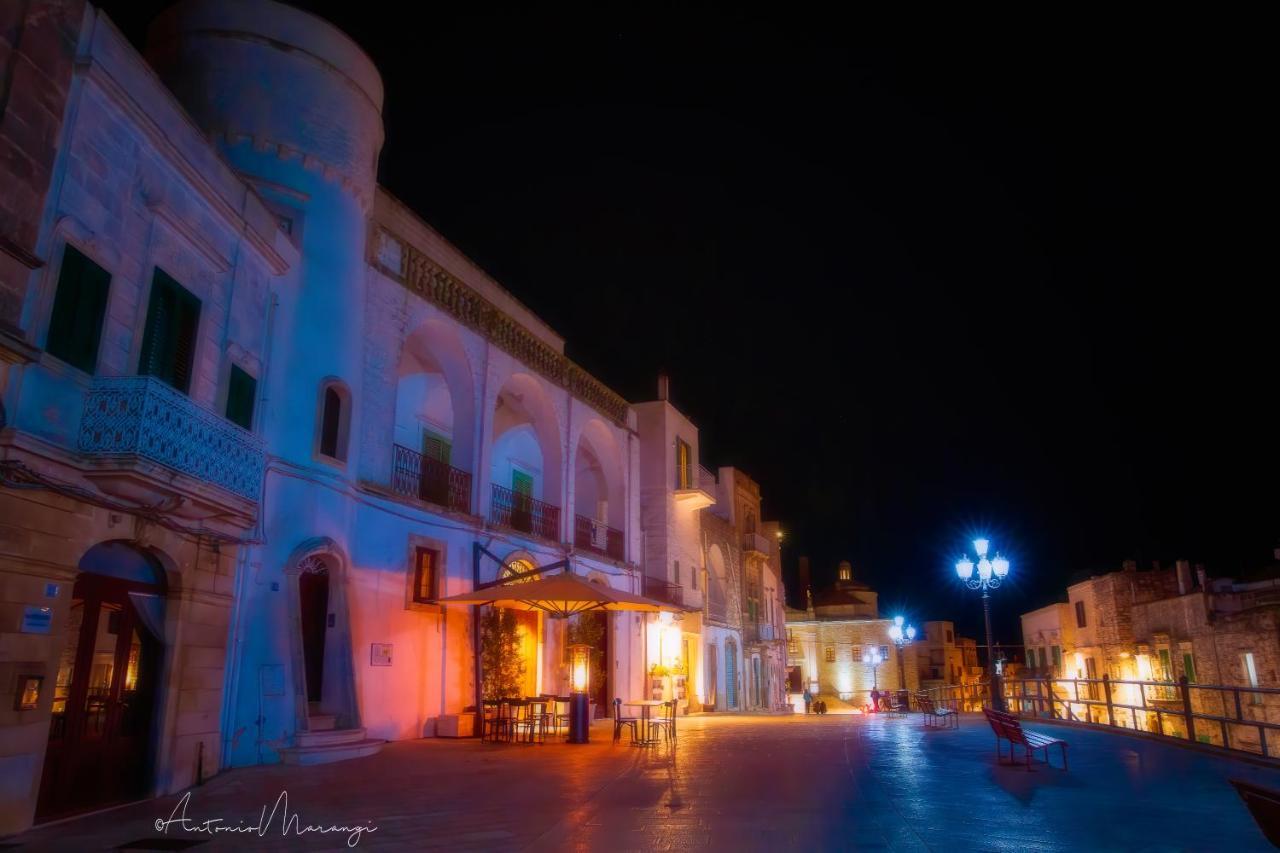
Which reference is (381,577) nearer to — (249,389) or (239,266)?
(249,389)

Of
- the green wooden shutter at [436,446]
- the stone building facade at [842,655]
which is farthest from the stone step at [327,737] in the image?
the stone building facade at [842,655]

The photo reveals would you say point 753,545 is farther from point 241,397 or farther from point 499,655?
point 241,397

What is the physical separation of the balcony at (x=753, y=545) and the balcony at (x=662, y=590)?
32.7 feet

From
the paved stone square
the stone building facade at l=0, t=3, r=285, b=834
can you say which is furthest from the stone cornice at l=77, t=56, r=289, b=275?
the paved stone square

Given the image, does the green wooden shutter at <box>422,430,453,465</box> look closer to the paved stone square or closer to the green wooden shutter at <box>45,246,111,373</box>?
the paved stone square

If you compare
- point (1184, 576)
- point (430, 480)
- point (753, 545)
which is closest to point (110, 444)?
point (430, 480)

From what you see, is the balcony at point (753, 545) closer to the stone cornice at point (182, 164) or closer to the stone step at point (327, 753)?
the stone step at point (327, 753)

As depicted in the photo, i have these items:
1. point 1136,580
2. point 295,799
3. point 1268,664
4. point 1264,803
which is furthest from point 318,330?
point 1136,580

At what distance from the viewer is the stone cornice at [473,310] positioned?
1588 cm

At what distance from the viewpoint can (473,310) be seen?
59.1 ft

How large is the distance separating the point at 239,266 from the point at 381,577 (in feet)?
19.0

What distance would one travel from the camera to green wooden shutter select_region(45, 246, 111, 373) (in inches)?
315

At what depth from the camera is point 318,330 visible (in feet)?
44.4
